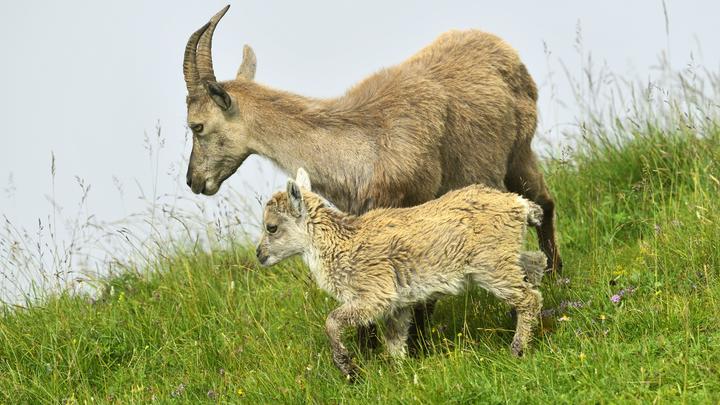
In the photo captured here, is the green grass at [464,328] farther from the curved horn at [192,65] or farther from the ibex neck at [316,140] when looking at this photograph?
the curved horn at [192,65]

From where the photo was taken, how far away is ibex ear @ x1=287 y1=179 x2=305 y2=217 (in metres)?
7.11

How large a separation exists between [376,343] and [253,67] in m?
2.84

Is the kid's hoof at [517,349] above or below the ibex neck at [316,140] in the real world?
below

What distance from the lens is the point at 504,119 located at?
8.88m

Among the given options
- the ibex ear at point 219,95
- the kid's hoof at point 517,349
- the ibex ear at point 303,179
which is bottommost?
the kid's hoof at point 517,349

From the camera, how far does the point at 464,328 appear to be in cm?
696

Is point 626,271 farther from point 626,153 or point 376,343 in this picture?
point 626,153

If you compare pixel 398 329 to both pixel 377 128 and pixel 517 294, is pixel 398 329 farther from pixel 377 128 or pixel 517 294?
pixel 377 128

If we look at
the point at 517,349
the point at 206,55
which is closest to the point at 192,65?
the point at 206,55

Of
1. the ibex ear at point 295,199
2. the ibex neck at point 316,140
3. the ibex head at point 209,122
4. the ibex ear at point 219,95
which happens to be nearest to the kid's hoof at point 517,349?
the ibex ear at point 295,199

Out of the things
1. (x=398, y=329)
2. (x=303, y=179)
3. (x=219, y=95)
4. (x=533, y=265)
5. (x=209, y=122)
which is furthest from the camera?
(x=209, y=122)

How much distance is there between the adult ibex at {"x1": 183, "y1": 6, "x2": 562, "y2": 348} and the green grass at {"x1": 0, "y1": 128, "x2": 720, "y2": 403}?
0.81 meters

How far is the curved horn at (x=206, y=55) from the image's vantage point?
328 inches

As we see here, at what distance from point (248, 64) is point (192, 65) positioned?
101 centimetres
